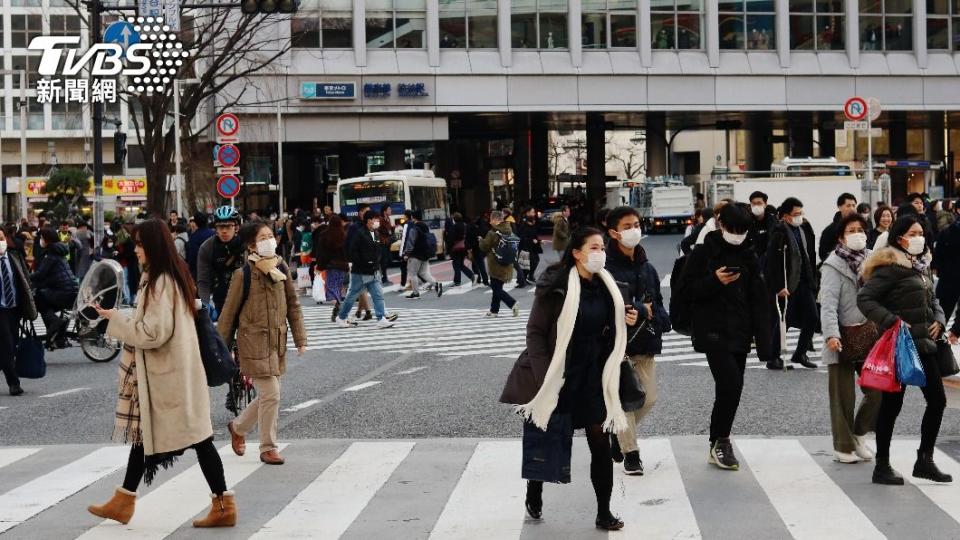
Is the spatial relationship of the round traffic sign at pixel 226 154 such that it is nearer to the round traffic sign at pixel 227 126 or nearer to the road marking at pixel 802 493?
the round traffic sign at pixel 227 126

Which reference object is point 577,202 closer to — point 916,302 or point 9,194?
point 9,194

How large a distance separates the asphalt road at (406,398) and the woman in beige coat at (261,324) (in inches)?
58.7

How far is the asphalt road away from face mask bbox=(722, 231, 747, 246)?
238 centimetres

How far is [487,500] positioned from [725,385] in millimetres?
1727

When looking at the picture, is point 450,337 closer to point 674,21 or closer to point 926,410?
point 926,410

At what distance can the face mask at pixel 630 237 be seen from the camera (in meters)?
8.74

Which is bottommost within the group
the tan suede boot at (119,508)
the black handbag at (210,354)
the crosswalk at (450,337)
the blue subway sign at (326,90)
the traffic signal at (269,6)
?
the crosswalk at (450,337)

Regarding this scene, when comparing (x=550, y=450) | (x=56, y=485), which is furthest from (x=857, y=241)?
(x=56, y=485)

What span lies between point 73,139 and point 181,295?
8351 cm

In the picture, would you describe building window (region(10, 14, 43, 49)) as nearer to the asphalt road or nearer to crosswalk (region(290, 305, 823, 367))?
crosswalk (region(290, 305, 823, 367))

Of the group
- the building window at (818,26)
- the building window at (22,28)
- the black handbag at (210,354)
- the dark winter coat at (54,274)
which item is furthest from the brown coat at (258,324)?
the building window at (22,28)

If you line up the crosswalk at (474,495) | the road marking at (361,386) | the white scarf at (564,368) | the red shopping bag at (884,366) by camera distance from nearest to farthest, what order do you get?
the white scarf at (564,368)
the crosswalk at (474,495)
the red shopping bag at (884,366)
the road marking at (361,386)

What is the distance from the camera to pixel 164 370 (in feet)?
24.7

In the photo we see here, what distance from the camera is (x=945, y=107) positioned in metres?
60.3
